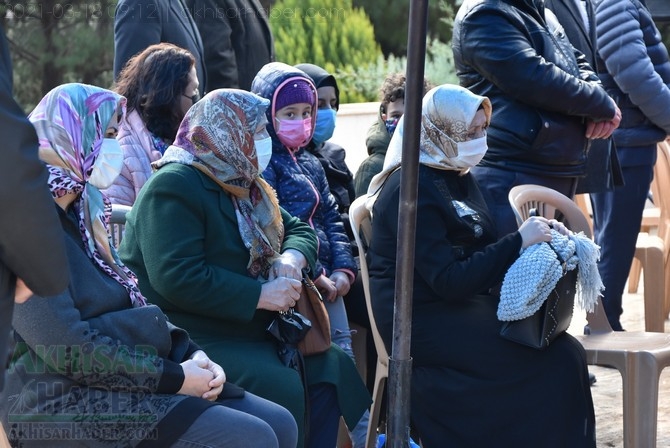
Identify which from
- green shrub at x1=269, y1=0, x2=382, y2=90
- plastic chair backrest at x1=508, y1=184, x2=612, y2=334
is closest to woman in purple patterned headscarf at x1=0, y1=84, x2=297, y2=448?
plastic chair backrest at x1=508, y1=184, x2=612, y2=334

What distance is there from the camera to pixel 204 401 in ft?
9.64

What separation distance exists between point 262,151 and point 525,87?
1439mm

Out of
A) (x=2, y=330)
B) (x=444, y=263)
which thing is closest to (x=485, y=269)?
(x=444, y=263)

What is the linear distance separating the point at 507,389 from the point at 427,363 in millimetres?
294

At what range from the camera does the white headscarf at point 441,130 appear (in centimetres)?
386

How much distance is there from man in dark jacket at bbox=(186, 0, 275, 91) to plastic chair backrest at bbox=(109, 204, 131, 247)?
210 centimetres

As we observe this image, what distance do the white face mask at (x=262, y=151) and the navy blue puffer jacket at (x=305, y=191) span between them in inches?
21.2

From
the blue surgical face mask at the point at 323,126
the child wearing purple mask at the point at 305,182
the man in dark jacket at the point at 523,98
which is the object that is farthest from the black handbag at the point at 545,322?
the blue surgical face mask at the point at 323,126

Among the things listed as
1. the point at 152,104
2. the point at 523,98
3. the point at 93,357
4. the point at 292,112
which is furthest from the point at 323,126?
the point at 93,357

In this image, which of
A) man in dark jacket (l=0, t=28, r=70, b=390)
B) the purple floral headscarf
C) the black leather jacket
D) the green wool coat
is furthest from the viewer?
the black leather jacket

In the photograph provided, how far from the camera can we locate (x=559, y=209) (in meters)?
4.46

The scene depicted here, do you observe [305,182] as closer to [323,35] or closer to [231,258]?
[231,258]

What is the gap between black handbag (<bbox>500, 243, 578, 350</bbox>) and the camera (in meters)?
3.67

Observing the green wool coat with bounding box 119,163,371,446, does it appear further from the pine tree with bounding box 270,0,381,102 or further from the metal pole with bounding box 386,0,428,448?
the pine tree with bounding box 270,0,381,102
